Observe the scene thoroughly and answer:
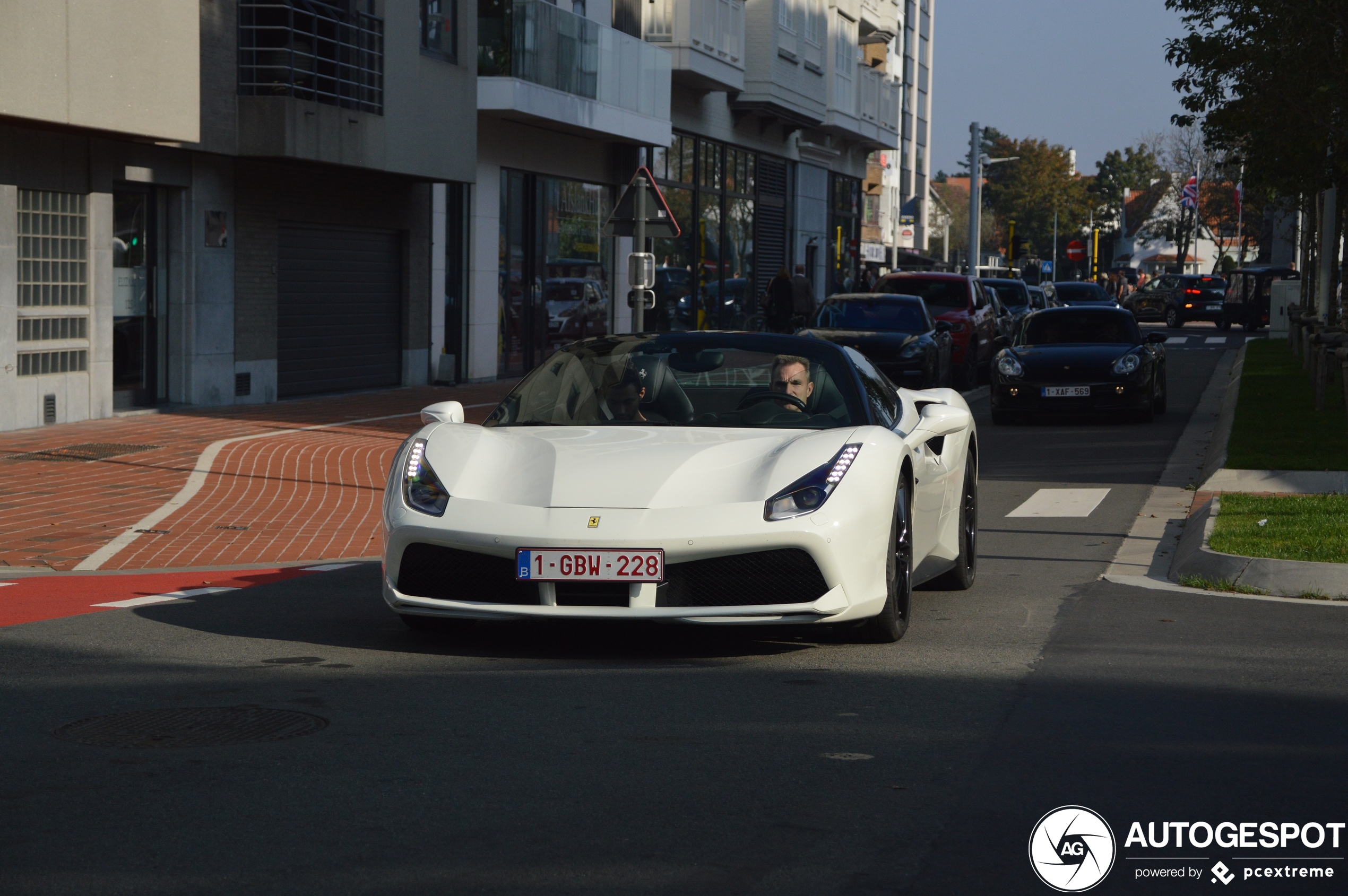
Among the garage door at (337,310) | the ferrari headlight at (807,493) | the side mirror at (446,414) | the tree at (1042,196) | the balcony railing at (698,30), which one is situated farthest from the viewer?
the tree at (1042,196)

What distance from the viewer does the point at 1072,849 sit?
423 cm

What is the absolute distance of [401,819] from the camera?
4414mm

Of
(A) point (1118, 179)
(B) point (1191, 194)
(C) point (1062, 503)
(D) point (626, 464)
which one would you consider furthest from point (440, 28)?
(A) point (1118, 179)

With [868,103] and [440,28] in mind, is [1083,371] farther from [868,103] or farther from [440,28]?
[868,103]

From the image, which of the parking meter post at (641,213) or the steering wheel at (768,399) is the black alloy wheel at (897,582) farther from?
the parking meter post at (641,213)

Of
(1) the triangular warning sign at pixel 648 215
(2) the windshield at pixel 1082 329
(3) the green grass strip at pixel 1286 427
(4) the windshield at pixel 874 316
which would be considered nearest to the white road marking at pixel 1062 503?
(3) the green grass strip at pixel 1286 427

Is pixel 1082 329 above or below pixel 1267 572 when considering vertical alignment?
above

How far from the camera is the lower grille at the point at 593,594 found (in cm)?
641

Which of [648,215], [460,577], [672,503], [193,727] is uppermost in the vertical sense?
[648,215]

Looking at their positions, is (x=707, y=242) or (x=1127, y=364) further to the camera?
(x=707, y=242)

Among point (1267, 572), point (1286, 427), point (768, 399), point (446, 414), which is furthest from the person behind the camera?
point (1286, 427)

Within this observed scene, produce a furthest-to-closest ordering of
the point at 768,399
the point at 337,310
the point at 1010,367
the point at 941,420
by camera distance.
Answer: the point at 337,310 < the point at 1010,367 < the point at 941,420 < the point at 768,399

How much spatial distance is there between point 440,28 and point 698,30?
31.9ft

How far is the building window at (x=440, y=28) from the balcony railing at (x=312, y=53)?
5.95 ft
